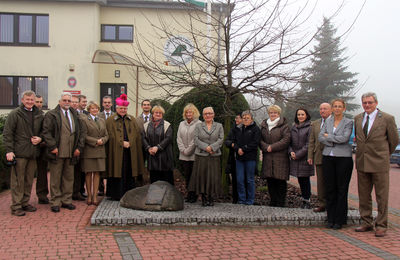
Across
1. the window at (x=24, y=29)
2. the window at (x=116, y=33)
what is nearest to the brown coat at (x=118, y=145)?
the window at (x=116, y=33)

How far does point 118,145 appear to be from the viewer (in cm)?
721

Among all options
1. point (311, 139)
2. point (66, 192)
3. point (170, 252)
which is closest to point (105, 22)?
point (66, 192)

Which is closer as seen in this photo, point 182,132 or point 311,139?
point 311,139

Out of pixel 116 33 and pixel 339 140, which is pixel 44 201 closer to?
pixel 339 140

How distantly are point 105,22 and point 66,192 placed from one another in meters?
13.1

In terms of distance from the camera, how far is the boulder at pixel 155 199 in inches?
253

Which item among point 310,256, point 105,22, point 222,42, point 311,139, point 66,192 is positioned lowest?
point 310,256

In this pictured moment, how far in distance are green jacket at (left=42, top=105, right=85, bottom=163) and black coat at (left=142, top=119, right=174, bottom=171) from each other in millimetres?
1274

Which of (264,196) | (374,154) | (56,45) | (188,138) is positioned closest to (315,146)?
(374,154)

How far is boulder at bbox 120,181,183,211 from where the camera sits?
642 centimetres

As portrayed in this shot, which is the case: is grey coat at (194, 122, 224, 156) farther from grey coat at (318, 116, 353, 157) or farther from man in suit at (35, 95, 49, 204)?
man in suit at (35, 95, 49, 204)

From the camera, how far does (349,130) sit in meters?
6.07

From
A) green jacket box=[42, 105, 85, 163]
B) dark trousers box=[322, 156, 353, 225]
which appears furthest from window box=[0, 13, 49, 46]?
dark trousers box=[322, 156, 353, 225]

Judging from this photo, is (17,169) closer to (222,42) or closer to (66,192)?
(66,192)
